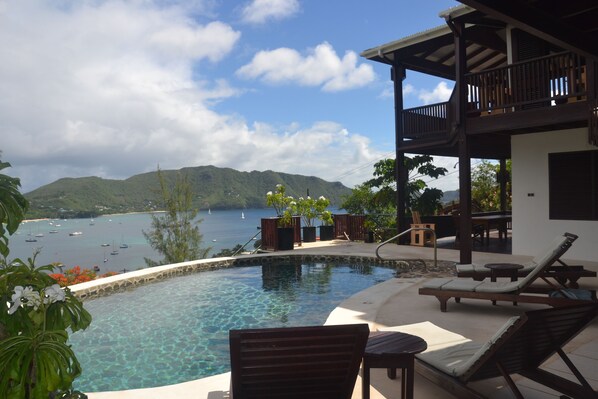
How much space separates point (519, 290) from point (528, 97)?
5.36m

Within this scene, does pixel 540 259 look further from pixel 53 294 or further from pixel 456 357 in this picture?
pixel 53 294

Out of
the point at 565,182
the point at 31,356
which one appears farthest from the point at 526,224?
the point at 31,356

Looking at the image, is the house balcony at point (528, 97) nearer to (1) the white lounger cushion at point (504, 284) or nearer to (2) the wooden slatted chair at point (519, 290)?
(1) the white lounger cushion at point (504, 284)

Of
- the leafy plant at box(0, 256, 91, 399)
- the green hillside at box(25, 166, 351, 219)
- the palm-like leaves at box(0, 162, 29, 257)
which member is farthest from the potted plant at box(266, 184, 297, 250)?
the green hillside at box(25, 166, 351, 219)

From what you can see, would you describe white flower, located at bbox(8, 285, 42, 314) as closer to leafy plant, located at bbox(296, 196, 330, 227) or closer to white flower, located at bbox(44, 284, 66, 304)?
white flower, located at bbox(44, 284, 66, 304)

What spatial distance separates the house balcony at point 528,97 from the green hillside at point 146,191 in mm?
40568

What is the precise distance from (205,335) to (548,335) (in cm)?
448

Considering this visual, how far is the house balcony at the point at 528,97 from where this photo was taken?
7.79 metres

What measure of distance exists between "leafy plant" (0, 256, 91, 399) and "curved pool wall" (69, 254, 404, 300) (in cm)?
590

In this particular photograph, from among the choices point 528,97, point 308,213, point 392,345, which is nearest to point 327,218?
point 308,213

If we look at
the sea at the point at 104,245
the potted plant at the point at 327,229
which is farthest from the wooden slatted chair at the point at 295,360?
the potted plant at the point at 327,229

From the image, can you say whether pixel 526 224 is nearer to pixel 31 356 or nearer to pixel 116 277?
pixel 116 277

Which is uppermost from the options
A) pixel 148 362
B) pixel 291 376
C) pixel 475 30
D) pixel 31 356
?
pixel 475 30

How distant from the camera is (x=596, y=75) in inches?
289
